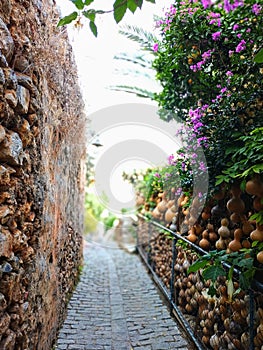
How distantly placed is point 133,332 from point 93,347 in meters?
0.48

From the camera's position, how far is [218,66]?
2783 mm

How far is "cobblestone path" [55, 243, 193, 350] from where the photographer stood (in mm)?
2549

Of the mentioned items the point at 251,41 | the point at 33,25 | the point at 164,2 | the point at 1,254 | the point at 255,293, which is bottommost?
the point at 255,293

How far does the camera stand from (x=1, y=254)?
134 cm

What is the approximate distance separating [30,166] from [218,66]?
200cm

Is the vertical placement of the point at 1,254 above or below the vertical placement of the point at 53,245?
above

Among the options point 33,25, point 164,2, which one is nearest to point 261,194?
point 33,25

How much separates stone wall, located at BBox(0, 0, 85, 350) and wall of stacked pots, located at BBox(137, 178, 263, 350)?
41.4 inches

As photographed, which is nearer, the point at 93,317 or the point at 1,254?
the point at 1,254

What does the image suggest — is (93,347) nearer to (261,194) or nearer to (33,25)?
(261,194)

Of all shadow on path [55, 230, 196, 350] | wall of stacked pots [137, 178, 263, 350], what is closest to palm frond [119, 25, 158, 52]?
wall of stacked pots [137, 178, 263, 350]

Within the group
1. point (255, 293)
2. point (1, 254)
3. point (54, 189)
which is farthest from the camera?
point (54, 189)

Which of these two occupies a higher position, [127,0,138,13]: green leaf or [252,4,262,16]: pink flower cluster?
[252,4,262,16]: pink flower cluster

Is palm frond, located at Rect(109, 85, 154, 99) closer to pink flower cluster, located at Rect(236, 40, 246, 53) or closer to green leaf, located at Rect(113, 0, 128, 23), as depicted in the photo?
pink flower cluster, located at Rect(236, 40, 246, 53)
